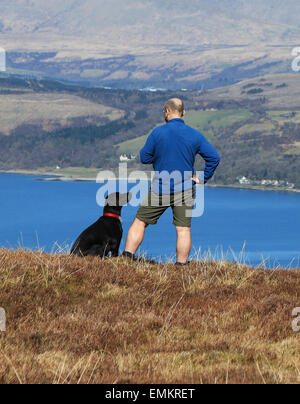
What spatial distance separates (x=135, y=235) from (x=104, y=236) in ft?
1.36

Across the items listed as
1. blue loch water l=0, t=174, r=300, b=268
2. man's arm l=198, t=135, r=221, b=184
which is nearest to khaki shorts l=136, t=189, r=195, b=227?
man's arm l=198, t=135, r=221, b=184

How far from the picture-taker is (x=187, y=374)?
14.5ft

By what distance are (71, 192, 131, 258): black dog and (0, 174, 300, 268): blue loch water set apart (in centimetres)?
7872

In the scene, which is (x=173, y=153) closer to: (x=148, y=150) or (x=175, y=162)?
(x=175, y=162)

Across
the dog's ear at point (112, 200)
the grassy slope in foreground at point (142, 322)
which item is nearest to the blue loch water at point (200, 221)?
the dog's ear at point (112, 200)

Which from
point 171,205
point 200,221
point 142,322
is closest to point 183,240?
point 171,205

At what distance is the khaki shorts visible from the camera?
26.1 ft

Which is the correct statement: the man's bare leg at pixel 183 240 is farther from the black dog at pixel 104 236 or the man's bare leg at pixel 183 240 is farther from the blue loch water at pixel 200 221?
the blue loch water at pixel 200 221

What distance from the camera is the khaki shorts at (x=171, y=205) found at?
7.96 meters

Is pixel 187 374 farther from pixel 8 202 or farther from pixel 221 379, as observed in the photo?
pixel 8 202

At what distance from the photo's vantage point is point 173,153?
7812mm

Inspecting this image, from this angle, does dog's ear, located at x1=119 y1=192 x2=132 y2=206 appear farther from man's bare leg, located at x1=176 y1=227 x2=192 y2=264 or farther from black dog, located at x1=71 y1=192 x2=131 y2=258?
man's bare leg, located at x1=176 y1=227 x2=192 y2=264

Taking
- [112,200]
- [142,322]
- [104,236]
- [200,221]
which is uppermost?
[112,200]
